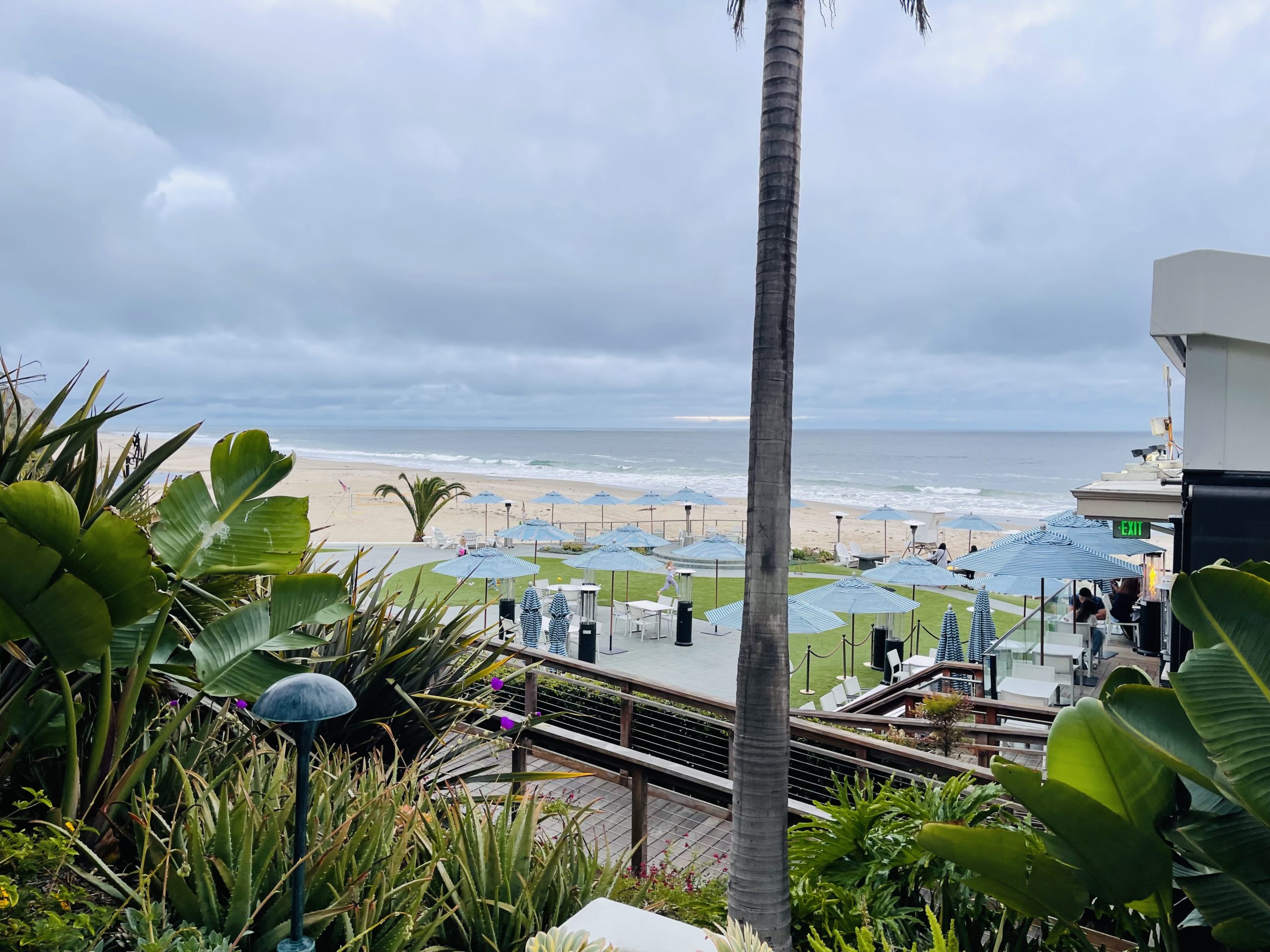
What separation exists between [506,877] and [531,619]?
12.2 m

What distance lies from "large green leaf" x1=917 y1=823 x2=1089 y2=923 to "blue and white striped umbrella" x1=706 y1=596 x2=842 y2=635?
7.39m

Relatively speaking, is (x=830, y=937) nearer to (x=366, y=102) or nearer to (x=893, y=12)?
(x=893, y=12)

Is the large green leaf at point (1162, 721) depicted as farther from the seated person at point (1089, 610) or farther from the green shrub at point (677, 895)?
the seated person at point (1089, 610)

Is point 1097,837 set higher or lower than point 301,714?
lower

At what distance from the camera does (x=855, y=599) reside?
12.5 metres

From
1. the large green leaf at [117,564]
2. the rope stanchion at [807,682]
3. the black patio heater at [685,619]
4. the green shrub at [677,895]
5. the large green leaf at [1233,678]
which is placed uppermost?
the large green leaf at [117,564]

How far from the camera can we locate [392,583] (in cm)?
1784

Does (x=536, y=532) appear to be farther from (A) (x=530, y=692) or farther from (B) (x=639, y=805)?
(B) (x=639, y=805)

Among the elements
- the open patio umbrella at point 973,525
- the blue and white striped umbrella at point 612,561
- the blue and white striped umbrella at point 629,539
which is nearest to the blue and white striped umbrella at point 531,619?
the blue and white striped umbrella at point 612,561

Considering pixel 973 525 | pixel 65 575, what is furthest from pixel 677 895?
pixel 973 525

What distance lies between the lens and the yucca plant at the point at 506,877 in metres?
3.08

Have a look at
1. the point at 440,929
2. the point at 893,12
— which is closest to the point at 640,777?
the point at 440,929

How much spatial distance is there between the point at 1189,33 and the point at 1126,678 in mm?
55167

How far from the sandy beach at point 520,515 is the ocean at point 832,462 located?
907 cm
